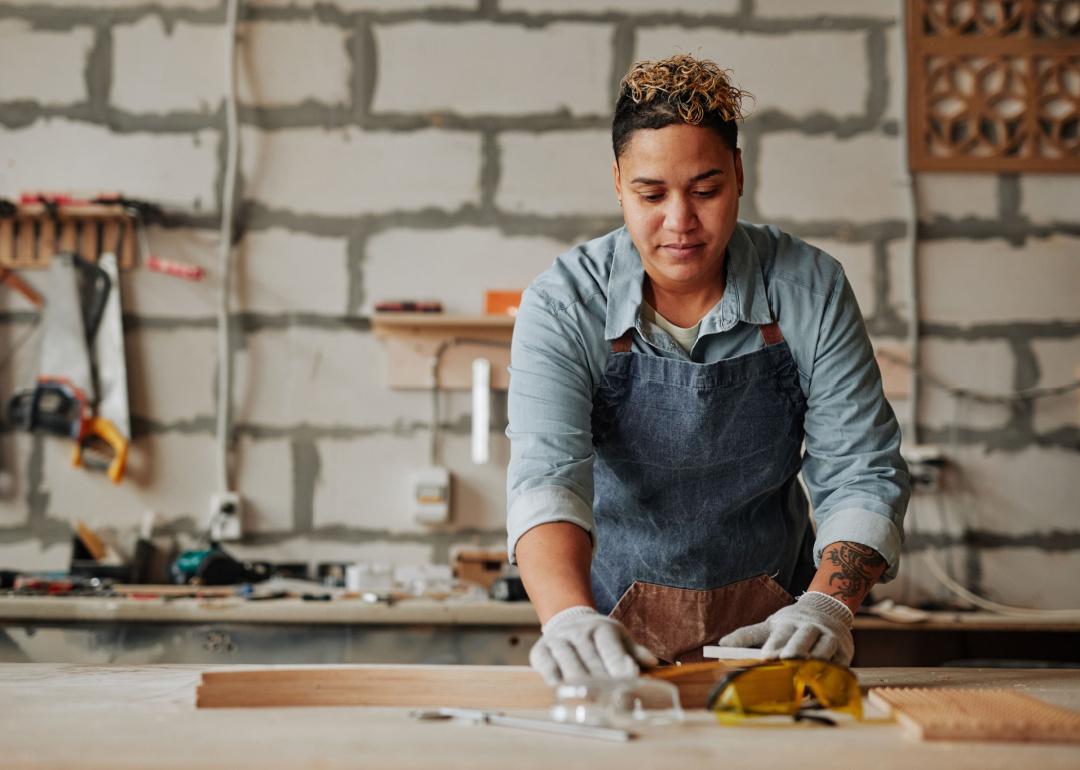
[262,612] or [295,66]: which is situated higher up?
[295,66]

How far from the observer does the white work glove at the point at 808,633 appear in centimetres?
129

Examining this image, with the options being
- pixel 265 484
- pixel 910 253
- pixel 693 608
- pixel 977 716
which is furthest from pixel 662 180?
pixel 265 484

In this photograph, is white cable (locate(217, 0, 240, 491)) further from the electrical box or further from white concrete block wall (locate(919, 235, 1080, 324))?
white concrete block wall (locate(919, 235, 1080, 324))

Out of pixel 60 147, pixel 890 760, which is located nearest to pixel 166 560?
pixel 60 147

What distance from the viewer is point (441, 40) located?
3037 mm

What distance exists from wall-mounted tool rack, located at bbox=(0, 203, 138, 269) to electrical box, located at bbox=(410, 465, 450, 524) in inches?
39.8

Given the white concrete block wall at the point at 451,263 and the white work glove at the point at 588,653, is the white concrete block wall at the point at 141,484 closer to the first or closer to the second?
the white concrete block wall at the point at 451,263

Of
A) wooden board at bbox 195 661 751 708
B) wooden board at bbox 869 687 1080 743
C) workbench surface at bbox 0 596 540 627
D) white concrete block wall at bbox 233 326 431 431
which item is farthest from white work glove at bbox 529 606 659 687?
white concrete block wall at bbox 233 326 431 431

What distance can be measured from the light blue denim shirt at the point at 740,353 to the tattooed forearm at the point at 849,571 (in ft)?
0.06

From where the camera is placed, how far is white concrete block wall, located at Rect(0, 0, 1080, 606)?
2.98m

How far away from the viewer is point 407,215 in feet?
9.89

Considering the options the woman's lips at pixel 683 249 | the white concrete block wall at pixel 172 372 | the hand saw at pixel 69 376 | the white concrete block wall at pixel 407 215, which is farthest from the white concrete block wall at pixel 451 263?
the woman's lips at pixel 683 249

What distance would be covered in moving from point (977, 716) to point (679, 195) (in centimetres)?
80

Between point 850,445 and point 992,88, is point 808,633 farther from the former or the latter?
point 992,88
